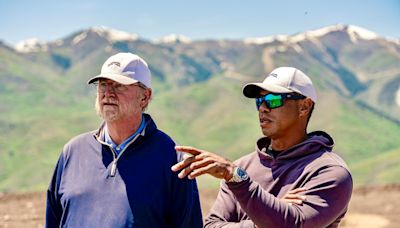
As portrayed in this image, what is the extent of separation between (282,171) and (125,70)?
49.3 inches

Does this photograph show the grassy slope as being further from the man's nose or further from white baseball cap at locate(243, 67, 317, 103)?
the man's nose

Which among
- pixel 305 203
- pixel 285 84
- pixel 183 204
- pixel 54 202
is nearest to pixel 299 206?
pixel 305 203

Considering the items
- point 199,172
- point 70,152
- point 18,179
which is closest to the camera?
point 199,172

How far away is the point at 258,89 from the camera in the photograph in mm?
4484

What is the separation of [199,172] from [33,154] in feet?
339

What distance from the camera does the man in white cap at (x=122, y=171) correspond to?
4.14m

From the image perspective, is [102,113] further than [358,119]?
No

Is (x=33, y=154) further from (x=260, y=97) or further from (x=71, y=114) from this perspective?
(x=260, y=97)

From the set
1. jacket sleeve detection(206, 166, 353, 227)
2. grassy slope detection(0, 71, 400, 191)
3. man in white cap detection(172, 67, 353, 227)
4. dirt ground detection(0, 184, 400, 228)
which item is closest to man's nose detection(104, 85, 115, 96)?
man in white cap detection(172, 67, 353, 227)

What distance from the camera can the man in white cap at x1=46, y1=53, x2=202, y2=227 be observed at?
4145 millimetres

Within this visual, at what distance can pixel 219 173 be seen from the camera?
3537 millimetres

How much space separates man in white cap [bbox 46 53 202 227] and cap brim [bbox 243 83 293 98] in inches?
26.1

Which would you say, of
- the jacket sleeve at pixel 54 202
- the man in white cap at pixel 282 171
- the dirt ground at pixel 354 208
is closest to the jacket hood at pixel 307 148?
the man in white cap at pixel 282 171

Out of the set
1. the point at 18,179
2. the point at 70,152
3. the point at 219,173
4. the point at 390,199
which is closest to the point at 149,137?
the point at 70,152
